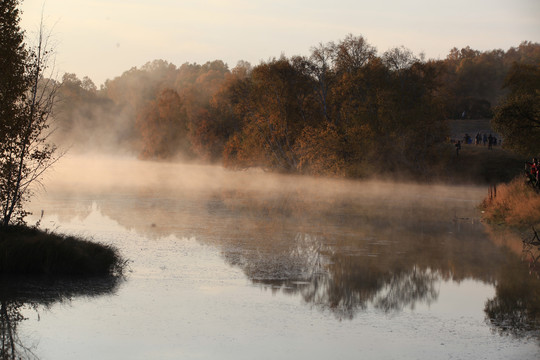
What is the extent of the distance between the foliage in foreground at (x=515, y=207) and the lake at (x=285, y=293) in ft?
3.88

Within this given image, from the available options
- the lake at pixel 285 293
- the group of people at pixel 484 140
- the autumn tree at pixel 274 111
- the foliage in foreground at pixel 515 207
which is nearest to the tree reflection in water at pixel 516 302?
the lake at pixel 285 293

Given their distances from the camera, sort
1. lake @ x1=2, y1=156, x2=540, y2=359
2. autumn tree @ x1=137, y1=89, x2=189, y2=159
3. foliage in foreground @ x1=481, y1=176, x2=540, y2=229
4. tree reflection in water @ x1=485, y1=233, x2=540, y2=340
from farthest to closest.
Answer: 1. autumn tree @ x1=137, y1=89, x2=189, y2=159
2. foliage in foreground @ x1=481, y1=176, x2=540, y2=229
3. tree reflection in water @ x1=485, y1=233, x2=540, y2=340
4. lake @ x1=2, y1=156, x2=540, y2=359

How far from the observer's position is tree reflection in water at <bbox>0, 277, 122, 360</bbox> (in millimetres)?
10406

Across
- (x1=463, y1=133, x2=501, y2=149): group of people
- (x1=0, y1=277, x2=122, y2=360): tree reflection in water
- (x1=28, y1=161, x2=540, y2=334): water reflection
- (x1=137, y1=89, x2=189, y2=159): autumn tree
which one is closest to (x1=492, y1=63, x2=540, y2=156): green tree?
(x1=28, y1=161, x2=540, y2=334): water reflection

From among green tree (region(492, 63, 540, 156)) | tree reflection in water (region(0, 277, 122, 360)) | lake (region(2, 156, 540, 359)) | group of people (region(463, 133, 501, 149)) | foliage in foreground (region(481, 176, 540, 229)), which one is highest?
group of people (region(463, 133, 501, 149))

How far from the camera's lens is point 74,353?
10148 millimetres

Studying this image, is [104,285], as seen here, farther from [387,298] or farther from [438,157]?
[438,157]

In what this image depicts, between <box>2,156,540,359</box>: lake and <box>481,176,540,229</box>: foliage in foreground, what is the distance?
46.6 inches

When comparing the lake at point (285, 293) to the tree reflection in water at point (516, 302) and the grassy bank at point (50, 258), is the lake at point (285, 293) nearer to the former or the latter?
the tree reflection in water at point (516, 302)

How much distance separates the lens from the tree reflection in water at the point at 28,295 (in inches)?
410

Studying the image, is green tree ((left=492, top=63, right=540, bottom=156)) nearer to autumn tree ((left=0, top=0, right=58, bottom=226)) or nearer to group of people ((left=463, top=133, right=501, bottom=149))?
autumn tree ((left=0, top=0, right=58, bottom=226))

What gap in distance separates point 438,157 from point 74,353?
53.1m

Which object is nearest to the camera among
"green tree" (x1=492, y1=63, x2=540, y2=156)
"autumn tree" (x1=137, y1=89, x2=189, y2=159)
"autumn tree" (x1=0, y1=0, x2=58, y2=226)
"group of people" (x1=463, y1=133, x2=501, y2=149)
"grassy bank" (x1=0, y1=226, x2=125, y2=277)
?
"grassy bank" (x1=0, y1=226, x2=125, y2=277)

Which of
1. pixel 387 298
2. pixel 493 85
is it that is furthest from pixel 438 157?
pixel 493 85
